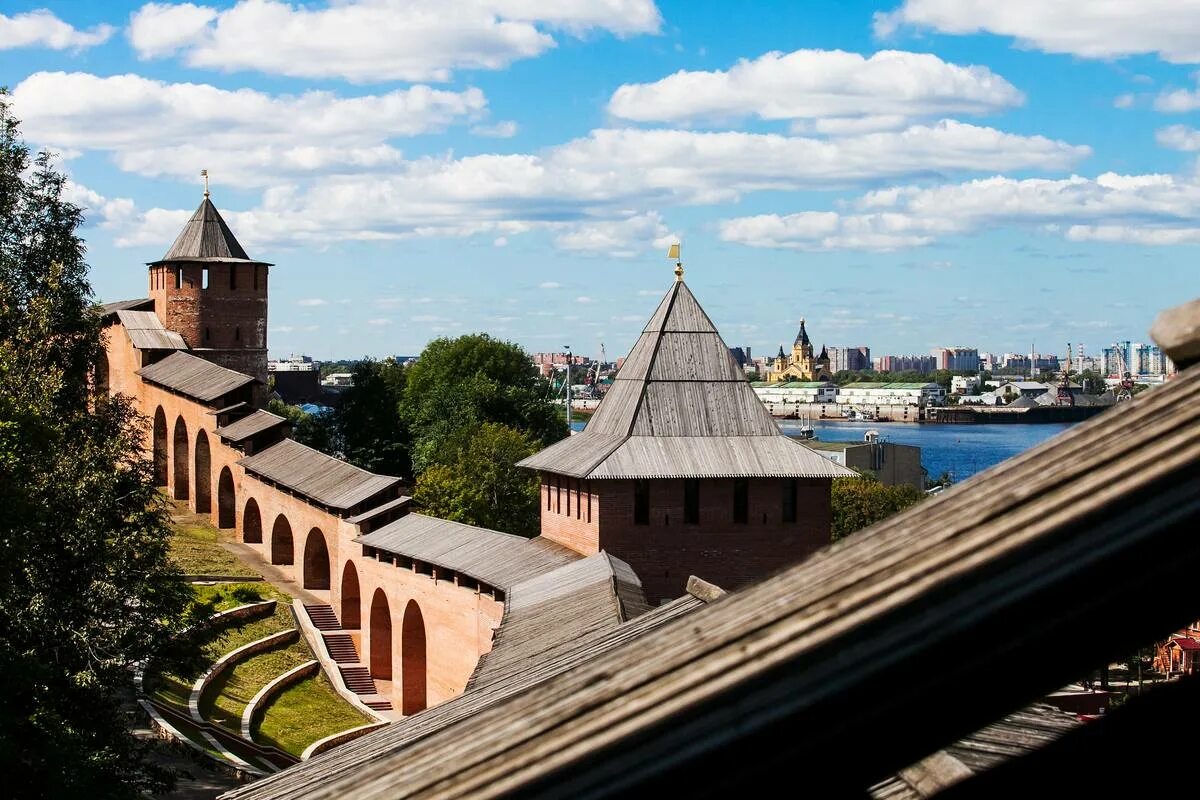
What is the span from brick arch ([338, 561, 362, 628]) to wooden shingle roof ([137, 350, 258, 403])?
8.12m

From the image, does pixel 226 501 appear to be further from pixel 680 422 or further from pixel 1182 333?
pixel 1182 333

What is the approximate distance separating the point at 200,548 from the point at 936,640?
1196 inches

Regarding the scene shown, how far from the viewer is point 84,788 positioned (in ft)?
34.1

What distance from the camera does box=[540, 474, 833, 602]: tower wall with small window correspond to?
17812mm

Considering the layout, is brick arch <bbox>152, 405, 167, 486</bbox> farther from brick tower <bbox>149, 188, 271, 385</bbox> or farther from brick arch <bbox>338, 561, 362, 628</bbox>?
brick arch <bbox>338, 561, 362, 628</bbox>

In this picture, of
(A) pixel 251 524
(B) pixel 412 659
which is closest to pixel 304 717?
(B) pixel 412 659

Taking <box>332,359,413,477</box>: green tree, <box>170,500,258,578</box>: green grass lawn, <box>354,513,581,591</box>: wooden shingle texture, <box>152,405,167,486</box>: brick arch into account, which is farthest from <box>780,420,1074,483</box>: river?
<box>354,513,581,591</box>: wooden shingle texture

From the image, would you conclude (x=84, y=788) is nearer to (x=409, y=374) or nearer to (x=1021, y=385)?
(x=409, y=374)

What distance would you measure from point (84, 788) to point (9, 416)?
13.9 feet

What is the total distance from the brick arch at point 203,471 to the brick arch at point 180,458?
94 centimetres

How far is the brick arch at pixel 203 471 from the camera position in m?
33.9

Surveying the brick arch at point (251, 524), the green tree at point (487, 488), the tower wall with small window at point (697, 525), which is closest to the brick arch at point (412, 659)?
the tower wall with small window at point (697, 525)

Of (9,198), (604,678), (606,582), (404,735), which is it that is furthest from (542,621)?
(9,198)

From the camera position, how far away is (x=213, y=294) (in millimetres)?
36594
